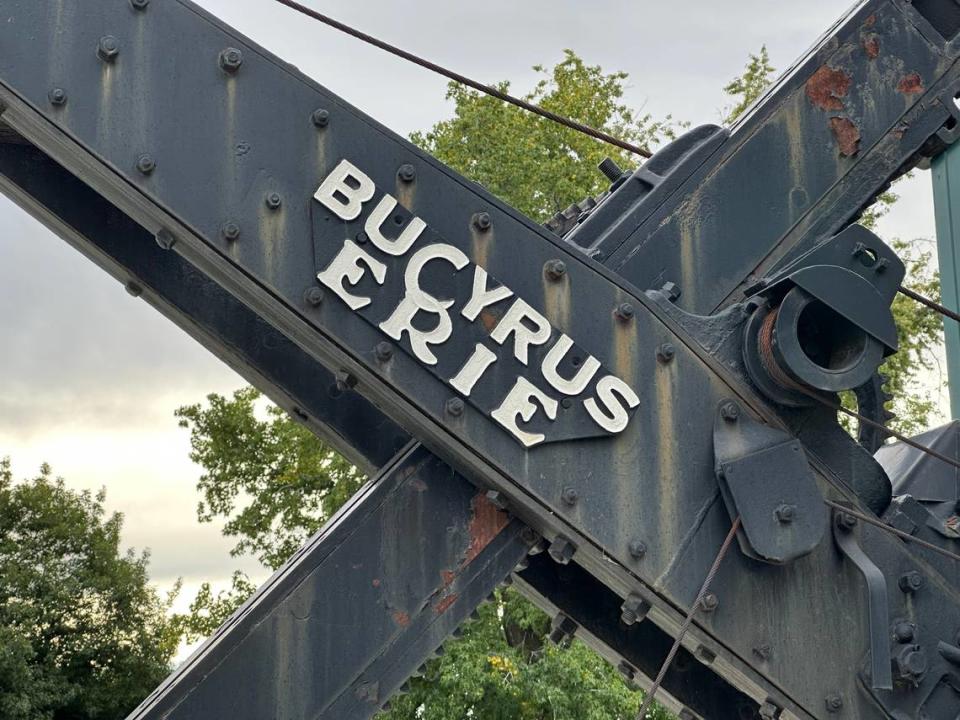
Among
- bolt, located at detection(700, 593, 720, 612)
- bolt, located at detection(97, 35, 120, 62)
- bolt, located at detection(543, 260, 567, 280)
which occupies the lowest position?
bolt, located at detection(700, 593, 720, 612)

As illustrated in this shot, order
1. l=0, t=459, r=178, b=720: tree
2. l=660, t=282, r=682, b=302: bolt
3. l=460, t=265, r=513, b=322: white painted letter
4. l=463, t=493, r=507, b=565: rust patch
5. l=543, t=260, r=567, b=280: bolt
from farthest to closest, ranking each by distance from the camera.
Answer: l=0, t=459, r=178, b=720: tree < l=660, t=282, r=682, b=302: bolt < l=463, t=493, r=507, b=565: rust patch < l=543, t=260, r=567, b=280: bolt < l=460, t=265, r=513, b=322: white painted letter

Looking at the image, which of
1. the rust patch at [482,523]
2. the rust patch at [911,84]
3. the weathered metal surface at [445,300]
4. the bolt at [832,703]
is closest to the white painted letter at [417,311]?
the weathered metal surface at [445,300]

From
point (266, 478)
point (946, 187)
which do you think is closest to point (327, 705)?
point (946, 187)

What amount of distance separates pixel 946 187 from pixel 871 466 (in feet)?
20.1

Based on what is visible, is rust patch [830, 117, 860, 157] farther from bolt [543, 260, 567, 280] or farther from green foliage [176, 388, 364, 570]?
green foliage [176, 388, 364, 570]

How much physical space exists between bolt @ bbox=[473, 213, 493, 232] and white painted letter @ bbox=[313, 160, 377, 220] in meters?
0.34

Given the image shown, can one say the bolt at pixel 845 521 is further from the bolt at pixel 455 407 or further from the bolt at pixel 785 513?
the bolt at pixel 455 407

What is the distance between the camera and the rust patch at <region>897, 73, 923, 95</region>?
502 cm

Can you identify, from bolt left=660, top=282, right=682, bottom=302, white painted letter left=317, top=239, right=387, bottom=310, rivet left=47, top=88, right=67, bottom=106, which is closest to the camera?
rivet left=47, top=88, right=67, bottom=106

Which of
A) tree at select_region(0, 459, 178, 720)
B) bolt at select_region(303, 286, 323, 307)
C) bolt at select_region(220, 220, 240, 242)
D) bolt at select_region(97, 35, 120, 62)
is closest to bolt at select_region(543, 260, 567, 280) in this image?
bolt at select_region(303, 286, 323, 307)

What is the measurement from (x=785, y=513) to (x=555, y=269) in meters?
1.05

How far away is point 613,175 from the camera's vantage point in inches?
212

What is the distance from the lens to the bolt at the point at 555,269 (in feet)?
14.1

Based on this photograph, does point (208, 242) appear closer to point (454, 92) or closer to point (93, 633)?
point (454, 92)
